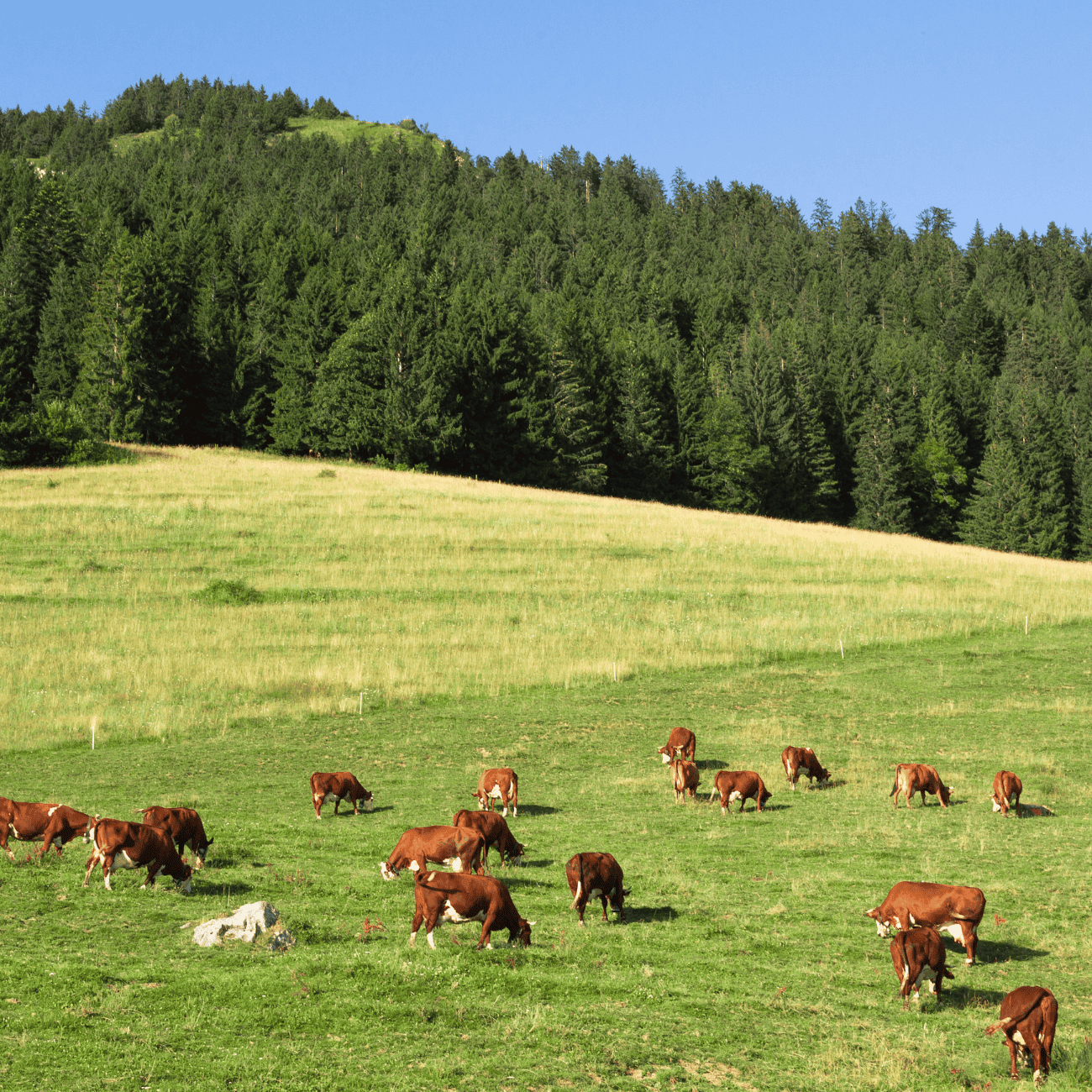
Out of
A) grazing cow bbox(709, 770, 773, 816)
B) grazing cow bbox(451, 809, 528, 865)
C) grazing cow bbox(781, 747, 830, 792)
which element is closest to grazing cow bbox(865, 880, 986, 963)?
grazing cow bbox(451, 809, 528, 865)

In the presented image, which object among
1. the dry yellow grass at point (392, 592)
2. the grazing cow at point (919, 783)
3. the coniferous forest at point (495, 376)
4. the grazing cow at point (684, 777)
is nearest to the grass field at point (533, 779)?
the dry yellow grass at point (392, 592)

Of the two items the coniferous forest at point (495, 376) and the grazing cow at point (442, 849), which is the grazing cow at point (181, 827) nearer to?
the grazing cow at point (442, 849)

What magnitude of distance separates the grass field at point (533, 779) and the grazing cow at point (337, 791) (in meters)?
0.78

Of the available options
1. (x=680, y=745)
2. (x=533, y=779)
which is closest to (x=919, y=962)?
(x=680, y=745)

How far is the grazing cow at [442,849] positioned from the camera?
13.6 meters

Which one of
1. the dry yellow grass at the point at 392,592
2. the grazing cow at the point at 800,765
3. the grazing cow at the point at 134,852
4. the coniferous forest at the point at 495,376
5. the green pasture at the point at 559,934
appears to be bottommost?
the green pasture at the point at 559,934

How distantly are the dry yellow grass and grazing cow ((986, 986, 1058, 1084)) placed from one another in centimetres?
2350

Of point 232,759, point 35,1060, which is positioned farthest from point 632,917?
point 232,759

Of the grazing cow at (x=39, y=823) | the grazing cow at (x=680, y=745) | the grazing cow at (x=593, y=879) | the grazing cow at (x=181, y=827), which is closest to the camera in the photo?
the grazing cow at (x=593, y=879)

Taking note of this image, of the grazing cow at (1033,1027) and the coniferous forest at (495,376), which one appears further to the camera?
the coniferous forest at (495,376)

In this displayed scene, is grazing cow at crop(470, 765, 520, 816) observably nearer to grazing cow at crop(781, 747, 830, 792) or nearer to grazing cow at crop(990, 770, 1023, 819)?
grazing cow at crop(781, 747, 830, 792)

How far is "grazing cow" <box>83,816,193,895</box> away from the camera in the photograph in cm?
1309

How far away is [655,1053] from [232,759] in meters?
18.0

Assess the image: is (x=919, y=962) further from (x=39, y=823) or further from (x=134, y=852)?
(x=39, y=823)
